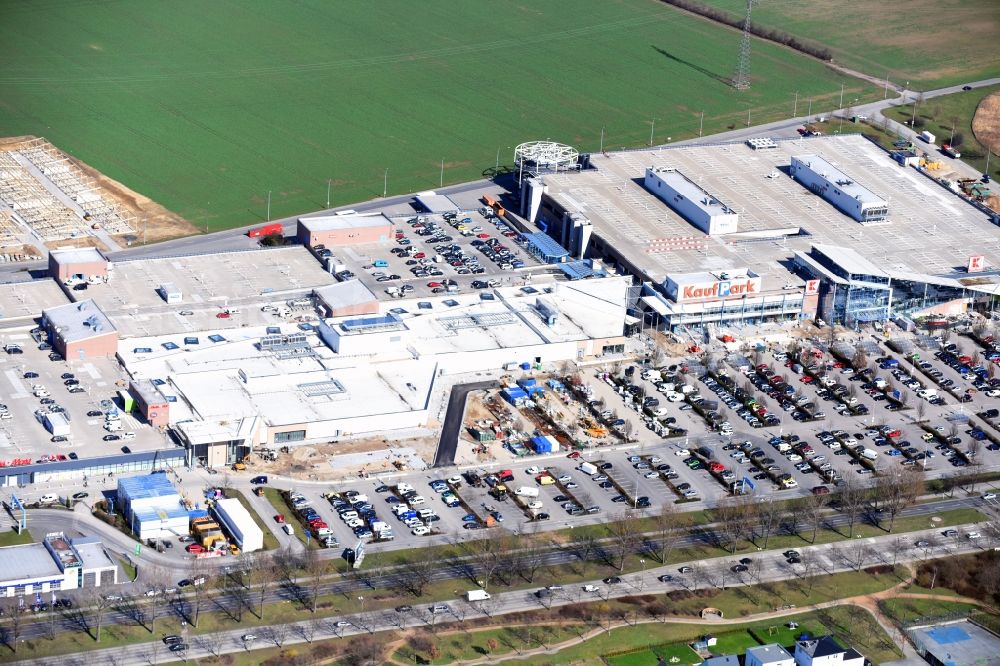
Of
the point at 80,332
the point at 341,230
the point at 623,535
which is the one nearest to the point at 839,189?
the point at 341,230

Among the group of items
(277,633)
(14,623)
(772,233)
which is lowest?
(277,633)

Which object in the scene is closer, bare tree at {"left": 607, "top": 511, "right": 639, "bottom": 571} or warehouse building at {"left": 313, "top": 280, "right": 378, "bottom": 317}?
bare tree at {"left": 607, "top": 511, "right": 639, "bottom": 571}

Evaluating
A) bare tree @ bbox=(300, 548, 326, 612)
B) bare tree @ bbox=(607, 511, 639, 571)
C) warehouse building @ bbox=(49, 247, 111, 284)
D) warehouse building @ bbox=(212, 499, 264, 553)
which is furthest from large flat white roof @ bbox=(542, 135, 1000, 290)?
bare tree @ bbox=(300, 548, 326, 612)

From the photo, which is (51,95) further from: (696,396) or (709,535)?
(709,535)

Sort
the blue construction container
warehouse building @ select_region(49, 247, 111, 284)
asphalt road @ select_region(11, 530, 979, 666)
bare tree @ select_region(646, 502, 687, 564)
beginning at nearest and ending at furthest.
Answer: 1. asphalt road @ select_region(11, 530, 979, 666)
2. bare tree @ select_region(646, 502, 687, 564)
3. the blue construction container
4. warehouse building @ select_region(49, 247, 111, 284)

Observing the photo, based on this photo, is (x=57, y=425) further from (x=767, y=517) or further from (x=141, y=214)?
(x=767, y=517)

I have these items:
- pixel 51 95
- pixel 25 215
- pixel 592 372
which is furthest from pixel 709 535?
pixel 51 95

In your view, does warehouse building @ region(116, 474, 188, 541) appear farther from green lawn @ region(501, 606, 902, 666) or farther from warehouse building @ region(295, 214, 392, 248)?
warehouse building @ region(295, 214, 392, 248)
